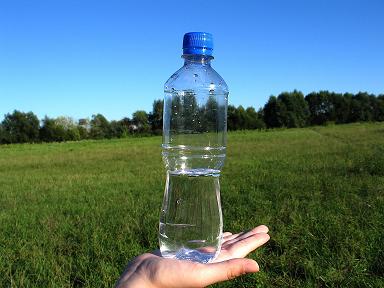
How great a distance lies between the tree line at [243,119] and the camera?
167 feet

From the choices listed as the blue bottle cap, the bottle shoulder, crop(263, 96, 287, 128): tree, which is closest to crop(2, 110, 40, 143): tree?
crop(263, 96, 287, 128): tree

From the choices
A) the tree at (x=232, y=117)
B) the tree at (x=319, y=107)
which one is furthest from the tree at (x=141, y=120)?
the tree at (x=319, y=107)

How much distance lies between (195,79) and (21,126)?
57214mm

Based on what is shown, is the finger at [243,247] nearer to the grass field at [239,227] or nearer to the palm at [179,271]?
the palm at [179,271]

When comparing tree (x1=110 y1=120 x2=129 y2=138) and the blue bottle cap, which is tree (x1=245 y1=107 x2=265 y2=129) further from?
the blue bottle cap

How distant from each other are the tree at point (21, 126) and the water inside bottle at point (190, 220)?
5574cm

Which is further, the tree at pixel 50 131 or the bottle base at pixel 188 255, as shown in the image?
the tree at pixel 50 131

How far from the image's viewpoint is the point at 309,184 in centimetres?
746

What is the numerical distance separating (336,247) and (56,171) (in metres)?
10.6

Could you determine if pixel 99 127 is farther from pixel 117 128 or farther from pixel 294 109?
pixel 294 109

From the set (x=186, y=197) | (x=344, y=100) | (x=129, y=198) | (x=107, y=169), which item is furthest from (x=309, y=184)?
(x=344, y=100)

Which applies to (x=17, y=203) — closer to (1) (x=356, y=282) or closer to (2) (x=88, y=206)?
(2) (x=88, y=206)

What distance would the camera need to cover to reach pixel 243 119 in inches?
2126

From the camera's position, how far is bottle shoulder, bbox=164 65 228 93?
101 inches
